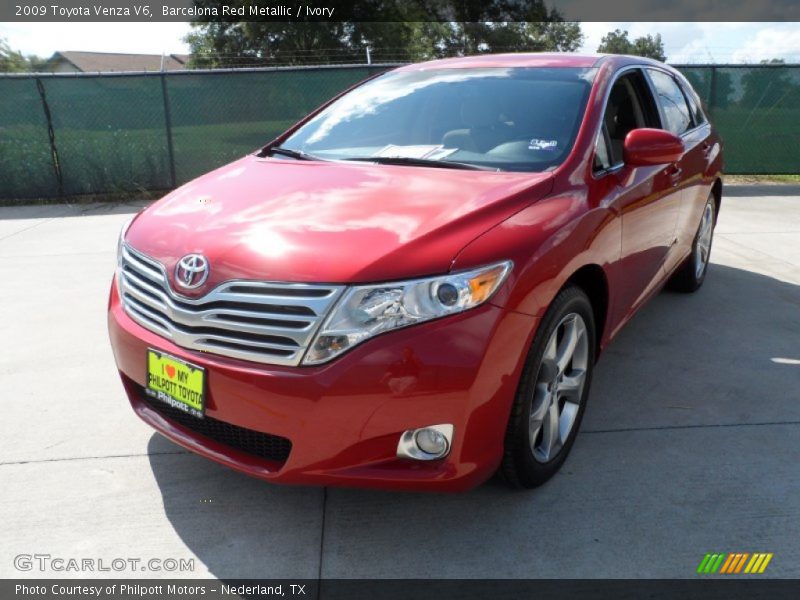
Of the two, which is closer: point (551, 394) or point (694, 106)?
point (551, 394)

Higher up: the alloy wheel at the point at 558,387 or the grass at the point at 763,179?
the alloy wheel at the point at 558,387

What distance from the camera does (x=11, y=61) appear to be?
4291 centimetres

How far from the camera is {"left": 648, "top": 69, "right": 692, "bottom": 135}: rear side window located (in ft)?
→ 13.3

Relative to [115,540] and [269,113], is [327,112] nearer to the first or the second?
[115,540]

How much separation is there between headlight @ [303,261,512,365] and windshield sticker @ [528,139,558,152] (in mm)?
1088

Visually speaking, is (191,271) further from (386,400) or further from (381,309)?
(386,400)

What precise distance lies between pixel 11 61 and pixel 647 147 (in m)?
49.3

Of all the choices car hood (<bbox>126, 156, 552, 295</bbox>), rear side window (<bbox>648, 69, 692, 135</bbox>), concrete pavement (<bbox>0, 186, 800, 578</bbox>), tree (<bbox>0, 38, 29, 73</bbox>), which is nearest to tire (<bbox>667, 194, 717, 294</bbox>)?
rear side window (<bbox>648, 69, 692, 135</bbox>)

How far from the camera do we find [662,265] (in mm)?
3854

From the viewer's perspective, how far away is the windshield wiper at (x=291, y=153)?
3.28 metres

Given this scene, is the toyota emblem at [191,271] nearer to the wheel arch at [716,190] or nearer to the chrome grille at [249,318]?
the chrome grille at [249,318]

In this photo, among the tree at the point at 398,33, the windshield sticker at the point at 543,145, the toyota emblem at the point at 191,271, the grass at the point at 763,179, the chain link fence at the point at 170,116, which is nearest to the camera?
the toyota emblem at the point at 191,271

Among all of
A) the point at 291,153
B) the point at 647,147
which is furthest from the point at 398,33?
the point at 647,147

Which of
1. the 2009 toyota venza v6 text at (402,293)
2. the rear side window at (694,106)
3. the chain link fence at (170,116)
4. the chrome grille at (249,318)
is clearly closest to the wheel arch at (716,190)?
the rear side window at (694,106)
